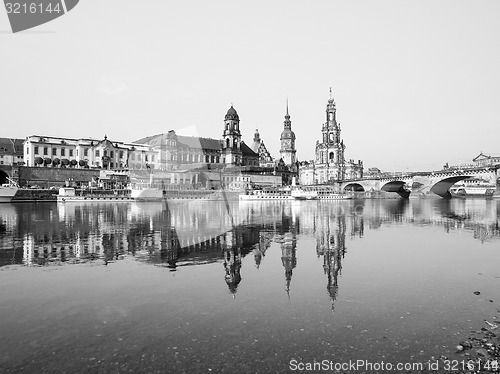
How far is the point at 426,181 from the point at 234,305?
3963 inches

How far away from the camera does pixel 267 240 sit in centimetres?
2122

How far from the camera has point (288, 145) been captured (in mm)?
154500

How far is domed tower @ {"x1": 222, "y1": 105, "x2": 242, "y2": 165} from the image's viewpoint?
403ft

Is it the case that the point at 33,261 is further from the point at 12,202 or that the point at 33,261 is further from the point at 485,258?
the point at 12,202

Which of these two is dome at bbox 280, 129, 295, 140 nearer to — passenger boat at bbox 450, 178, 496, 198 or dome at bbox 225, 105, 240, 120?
dome at bbox 225, 105, 240, 120

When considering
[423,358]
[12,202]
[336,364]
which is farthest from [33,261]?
[12,202]

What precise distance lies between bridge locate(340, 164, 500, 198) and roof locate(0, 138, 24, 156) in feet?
310

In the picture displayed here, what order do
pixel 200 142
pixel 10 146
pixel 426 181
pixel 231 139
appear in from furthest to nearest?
pixel 200 142, pixel 231 139, pixel 426 181, pixel 10 146

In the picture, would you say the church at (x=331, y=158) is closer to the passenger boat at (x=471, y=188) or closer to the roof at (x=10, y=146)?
the passenger boat at (x=471, y=188)

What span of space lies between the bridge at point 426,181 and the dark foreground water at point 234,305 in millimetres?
79522

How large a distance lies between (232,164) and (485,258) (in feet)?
357

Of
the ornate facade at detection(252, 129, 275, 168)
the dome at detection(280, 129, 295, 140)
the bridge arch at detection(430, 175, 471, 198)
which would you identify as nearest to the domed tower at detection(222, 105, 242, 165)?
the ornate facade at detection(252, 129, 275, 168)

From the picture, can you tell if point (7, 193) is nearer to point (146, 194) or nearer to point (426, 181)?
point (146, 194)
